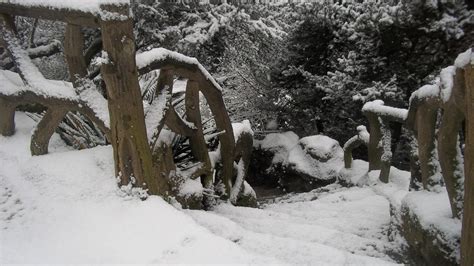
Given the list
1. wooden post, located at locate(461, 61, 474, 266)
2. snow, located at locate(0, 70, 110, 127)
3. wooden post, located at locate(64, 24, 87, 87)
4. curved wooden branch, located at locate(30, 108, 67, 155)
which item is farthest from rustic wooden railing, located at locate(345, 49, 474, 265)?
curved wooden branch, located at locate(30, 108, 67, 155)

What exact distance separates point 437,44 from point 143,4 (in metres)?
4.82

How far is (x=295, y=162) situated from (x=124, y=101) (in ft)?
17.1

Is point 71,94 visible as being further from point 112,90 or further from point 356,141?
point 356,141

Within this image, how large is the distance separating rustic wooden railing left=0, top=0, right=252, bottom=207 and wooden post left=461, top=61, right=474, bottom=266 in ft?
4.67

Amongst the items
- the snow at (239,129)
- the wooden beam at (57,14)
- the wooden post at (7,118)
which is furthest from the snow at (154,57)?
the snow at (239,129)

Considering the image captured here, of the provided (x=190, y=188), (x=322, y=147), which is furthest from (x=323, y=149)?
(x=190, y=188)

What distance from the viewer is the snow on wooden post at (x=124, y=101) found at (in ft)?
6.48

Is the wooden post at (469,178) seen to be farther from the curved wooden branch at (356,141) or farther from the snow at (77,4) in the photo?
the curved wooden branch at (356,141)

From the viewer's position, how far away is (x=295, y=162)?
703cm

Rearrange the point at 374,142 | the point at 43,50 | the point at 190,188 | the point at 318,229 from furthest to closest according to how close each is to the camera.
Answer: the point at 374,142 < the point at 43,50 < the point at 190,188 < the point at 318,229

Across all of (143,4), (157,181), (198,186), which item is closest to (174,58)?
(157,181)

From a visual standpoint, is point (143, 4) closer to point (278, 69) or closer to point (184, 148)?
point (278, 69)

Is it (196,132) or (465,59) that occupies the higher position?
(465,59)

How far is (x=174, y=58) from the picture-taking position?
241 centimetres
